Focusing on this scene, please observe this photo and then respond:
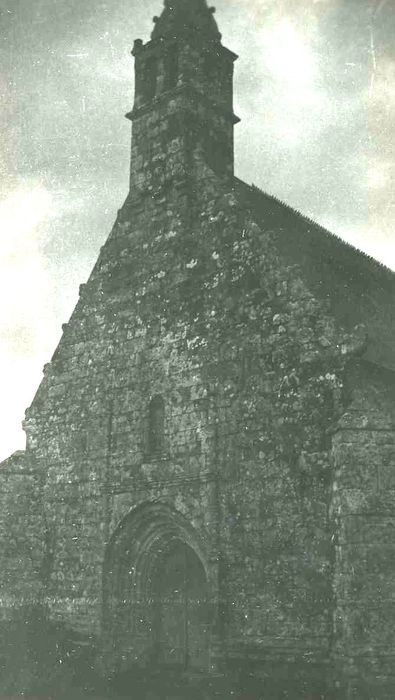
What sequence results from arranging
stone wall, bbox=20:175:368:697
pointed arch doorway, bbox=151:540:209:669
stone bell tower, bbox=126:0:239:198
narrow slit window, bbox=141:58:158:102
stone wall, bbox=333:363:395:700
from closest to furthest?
stone wall, bbox=333:363:395:700
stone wall, bbox=20:175:368:697
pointed arch doorway, bbox=151:540:209:669
stone bell tower, bbox=126:0:239:198
narrow slit window, bbox=141:58:158:102

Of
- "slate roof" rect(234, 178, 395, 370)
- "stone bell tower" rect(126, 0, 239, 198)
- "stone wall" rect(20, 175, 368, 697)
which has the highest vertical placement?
"stone bell tower" rect(126, 0, 239, 198)

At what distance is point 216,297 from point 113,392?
10.4 ft

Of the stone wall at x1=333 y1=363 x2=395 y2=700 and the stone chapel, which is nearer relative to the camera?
the stone wall at x1=333 y1=363 x2=395 y2=700

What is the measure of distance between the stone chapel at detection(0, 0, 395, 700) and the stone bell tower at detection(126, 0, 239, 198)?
1.8 inches

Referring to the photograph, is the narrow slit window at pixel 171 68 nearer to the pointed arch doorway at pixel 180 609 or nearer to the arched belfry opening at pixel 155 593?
the arched belfry opening at pixel 155 593

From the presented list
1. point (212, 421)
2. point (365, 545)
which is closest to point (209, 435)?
point (212, 421)

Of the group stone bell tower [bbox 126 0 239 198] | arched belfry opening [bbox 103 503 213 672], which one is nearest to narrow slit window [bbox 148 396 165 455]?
arched belfry opening [bbox 103 503 213 672]

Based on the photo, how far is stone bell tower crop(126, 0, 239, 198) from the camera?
16.7m

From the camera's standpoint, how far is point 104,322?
17234 millimetres

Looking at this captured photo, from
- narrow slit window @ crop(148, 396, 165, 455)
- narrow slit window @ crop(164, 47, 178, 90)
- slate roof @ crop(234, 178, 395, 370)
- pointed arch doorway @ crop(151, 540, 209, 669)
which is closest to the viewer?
pointed arch doorway @ crop(151, 540, 209, 669)

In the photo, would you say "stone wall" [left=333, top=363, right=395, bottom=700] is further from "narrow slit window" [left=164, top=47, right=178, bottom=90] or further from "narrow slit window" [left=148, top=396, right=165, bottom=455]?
"narrow slit window" [left=164, top=47, right=178, bottom=90]

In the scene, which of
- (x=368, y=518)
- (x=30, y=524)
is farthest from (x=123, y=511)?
(x=368, y=518)

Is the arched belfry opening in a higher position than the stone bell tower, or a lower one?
lower

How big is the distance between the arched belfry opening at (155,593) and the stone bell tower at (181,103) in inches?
276
